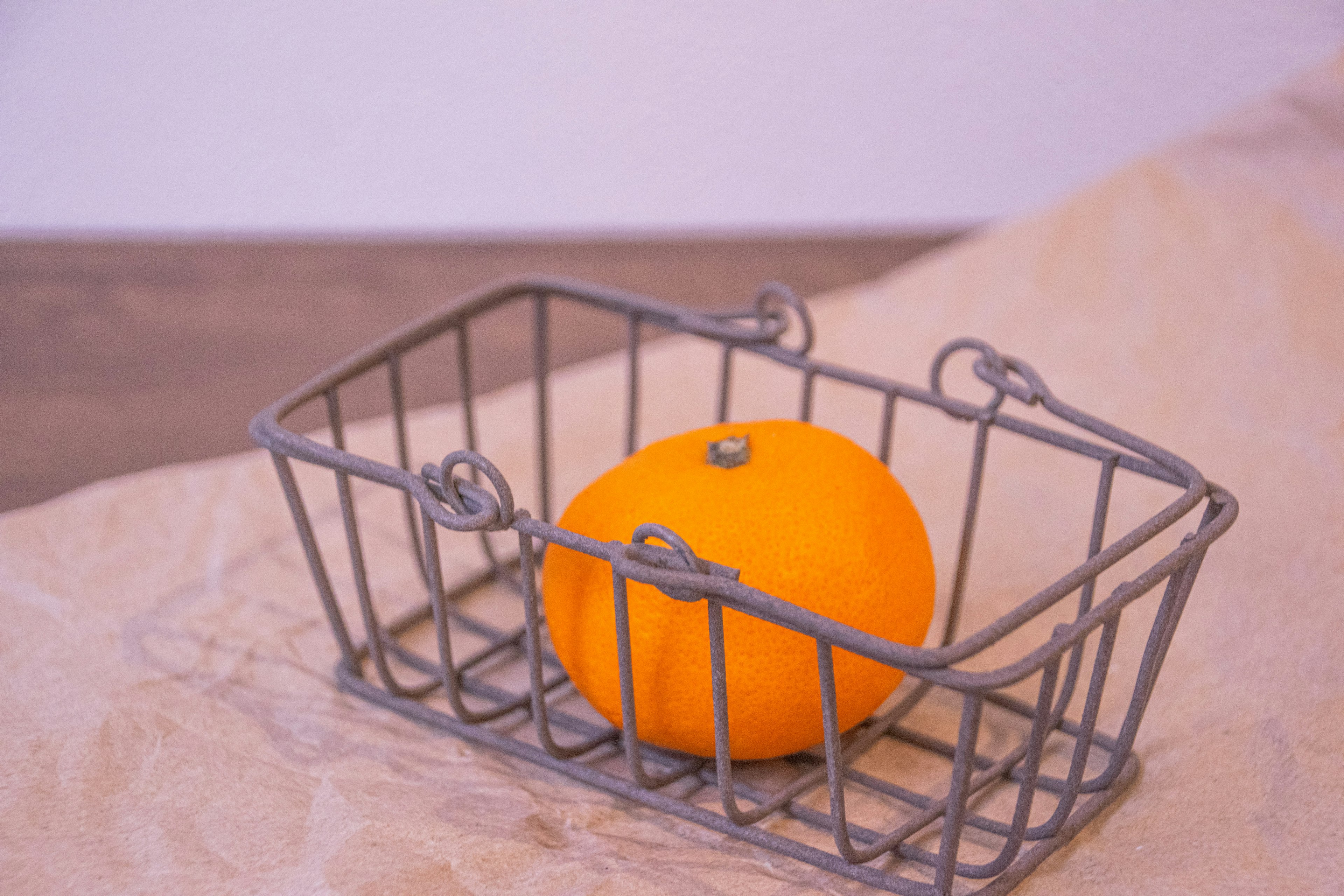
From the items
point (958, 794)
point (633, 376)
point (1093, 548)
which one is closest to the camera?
point (958, 794)

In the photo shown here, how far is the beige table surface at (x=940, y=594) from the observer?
297mm

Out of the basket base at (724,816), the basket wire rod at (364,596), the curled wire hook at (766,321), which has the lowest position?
the basket base at (724,816)

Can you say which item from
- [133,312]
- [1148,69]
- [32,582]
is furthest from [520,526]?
[1148,69]

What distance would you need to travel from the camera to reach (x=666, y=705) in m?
0.30

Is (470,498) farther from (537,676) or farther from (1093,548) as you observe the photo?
(1093,548)

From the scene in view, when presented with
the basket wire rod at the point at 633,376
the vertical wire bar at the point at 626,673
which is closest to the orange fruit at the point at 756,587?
the vertical wire bar at the point at 626,673

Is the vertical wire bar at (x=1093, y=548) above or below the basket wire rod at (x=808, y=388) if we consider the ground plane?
below

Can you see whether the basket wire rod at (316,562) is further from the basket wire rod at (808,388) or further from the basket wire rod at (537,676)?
the basket wire rod at (808,388)

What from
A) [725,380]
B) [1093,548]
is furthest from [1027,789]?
[725,380]

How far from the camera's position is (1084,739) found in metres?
0.28

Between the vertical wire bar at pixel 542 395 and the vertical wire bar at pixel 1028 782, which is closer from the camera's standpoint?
the vertical wire bar at pixel 1028 782

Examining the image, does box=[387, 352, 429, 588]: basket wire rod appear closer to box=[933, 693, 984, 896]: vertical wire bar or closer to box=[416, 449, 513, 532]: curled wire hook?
box=[416, 449, 513, 532]: curled wire hook

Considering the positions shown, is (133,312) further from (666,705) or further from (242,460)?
(666,705)

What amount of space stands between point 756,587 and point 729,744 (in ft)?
0.15
